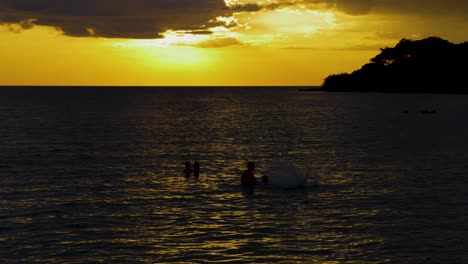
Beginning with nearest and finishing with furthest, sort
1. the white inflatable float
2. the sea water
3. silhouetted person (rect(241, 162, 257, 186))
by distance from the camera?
the sea water, the white inflatable float, silhouetted person (rect(241, 162, 257, 186))

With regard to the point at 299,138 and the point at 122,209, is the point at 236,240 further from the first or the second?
the point at 299,138

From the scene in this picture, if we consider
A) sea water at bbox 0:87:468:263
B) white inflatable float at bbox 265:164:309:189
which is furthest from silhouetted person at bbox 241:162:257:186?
white inflatable float at bbox 265:164:309:189

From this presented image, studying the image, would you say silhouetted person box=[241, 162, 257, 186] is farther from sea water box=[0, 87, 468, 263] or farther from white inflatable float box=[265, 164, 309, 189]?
white inflatable float box=[265, 164, 309, 189]

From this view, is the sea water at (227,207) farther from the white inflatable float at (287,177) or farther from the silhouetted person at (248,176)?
the silhouetted person at (248,176)

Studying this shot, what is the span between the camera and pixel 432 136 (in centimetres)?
7288

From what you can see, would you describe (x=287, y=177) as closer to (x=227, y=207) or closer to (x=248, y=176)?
(x=248, y=176)

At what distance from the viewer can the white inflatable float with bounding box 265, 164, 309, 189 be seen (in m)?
33.3

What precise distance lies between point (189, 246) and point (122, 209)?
752cm

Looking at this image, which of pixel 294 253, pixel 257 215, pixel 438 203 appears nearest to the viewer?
pixel 294 253

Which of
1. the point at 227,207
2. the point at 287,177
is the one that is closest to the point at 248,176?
A: the point at 287,177

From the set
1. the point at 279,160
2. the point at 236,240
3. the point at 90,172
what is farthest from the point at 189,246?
the point at 279,160

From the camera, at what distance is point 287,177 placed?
33344 mm

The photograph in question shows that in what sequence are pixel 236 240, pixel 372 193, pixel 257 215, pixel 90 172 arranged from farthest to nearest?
pixel 90 172
pixel 372 193
pixel 257 215
pixel 236 240

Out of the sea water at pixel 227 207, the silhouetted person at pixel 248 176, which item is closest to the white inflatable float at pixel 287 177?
the sea water at pixel 227 207
